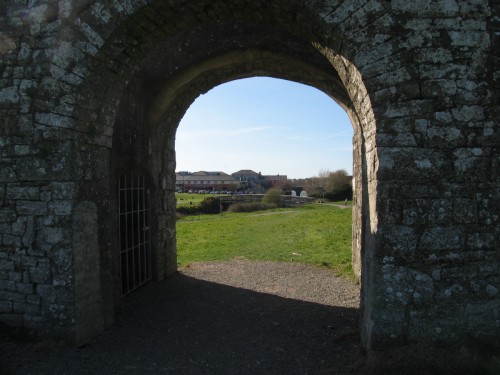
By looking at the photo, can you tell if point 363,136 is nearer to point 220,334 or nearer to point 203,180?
point 220,334

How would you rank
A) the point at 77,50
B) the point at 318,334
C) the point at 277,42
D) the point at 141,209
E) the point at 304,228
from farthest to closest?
the point at 304,228, the point at 141,209, the point at 277,42, the point at 318,334, the point at 77,50

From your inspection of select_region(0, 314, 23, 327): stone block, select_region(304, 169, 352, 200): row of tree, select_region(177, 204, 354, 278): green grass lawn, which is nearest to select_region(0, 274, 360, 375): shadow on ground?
select_region(0, 314, 23, 327): stone block

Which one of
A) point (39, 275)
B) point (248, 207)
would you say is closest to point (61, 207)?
point (39, 275)

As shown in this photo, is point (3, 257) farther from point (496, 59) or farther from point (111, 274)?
point (496, 59)

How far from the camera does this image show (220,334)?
483 centimetres

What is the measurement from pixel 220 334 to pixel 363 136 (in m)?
3.17

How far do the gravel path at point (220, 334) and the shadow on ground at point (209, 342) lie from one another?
11mm

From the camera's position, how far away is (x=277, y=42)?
5.89 m

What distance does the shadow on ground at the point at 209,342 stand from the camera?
12.9 feet

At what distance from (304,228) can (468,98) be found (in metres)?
11.4

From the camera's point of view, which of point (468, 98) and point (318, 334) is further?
point (318, 334)

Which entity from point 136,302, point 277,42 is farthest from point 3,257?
point 277,42

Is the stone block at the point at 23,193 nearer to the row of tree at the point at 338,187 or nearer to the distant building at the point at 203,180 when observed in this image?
the row of tree at the point at 338,187

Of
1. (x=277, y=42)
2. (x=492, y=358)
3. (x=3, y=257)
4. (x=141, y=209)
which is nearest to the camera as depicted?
(x=492, y=358)
